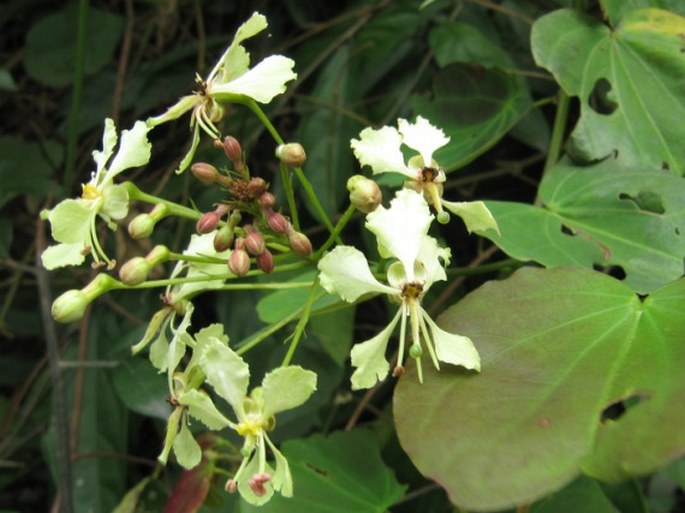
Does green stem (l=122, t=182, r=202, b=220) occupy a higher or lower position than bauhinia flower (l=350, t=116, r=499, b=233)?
lower

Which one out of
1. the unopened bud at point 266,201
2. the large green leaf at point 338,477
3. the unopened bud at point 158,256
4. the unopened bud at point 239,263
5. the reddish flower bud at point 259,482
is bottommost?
the large green leaf at point 338,477

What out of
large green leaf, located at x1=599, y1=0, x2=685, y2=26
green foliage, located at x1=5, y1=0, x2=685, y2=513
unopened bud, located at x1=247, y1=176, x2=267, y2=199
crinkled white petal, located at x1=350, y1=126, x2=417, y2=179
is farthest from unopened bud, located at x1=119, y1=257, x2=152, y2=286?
large green leaf, located at x1=599, y1=0, x2=685, y2=26

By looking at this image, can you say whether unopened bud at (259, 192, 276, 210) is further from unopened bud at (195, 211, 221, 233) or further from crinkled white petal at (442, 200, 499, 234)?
crinkled white petal at (442, 200, 499, 234)

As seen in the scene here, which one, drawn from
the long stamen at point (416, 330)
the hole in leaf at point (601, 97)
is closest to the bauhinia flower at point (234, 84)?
the long stamen at point (416, 330)

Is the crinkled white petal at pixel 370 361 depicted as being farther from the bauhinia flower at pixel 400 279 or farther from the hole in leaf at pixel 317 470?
the hole in leaf at pixel 317 470

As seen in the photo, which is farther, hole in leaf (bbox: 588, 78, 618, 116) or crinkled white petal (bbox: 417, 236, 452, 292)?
hole in leaf (bbox: 588, 78, 618, 116)

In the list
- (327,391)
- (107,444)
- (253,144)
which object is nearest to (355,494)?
(327,391)

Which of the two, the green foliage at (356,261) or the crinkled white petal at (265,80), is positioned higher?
the crinkled white petal at (265,80)
